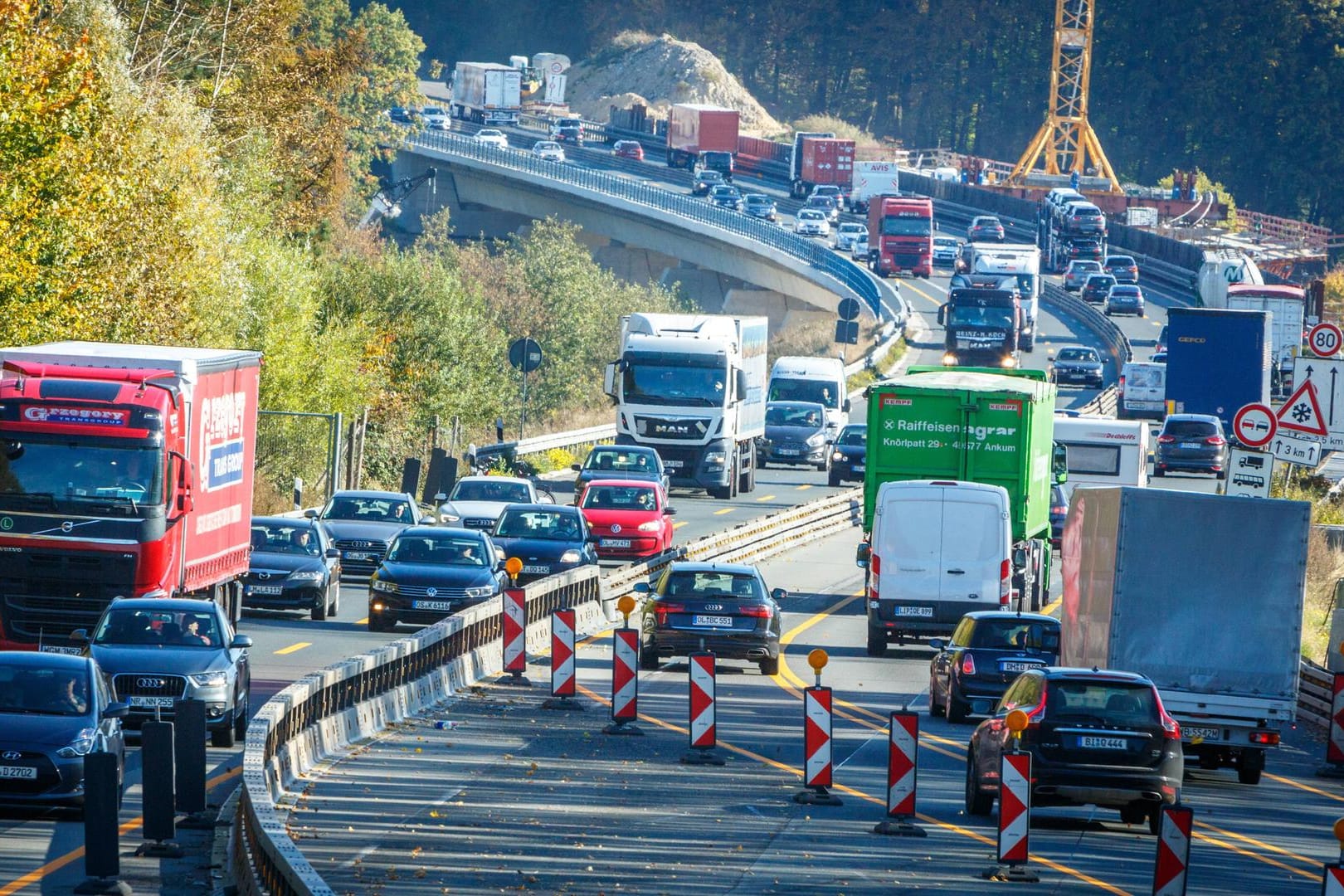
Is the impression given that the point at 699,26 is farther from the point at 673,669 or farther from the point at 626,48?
the point at 673,669

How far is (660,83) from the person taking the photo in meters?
168

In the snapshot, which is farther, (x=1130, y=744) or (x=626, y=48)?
(x=626, y=48)

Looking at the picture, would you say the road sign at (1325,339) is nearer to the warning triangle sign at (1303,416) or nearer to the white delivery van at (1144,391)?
the warning triangle sign at (1303,416)

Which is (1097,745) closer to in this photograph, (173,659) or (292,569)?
(173,659)

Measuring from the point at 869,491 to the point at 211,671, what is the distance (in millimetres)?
15016

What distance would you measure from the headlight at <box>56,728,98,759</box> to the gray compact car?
8.05 ft

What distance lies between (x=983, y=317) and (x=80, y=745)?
5621 cm

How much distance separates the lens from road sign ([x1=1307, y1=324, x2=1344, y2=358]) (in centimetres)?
2741

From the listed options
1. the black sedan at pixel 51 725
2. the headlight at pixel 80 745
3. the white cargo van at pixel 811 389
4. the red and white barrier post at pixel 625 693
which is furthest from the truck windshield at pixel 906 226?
the headlight at pixel 80 745

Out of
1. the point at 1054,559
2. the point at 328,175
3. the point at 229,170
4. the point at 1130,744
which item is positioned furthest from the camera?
the point at 328,175

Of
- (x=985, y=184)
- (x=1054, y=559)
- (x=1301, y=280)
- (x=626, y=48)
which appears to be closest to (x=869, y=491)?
(x=1054, y=559)

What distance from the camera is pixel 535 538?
32.3m

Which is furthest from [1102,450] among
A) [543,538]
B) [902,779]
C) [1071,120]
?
[1071,120]

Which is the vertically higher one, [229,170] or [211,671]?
[229,170]
